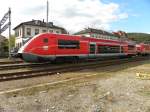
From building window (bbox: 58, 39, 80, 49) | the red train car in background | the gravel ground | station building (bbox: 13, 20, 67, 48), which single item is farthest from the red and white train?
station building (bbox: 13, 20, 67, 48)

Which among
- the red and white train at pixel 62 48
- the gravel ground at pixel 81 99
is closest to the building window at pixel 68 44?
the red and white train at pixel 62 48

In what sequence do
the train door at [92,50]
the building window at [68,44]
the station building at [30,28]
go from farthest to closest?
the station building at [30,28]
the train door at [92,50]
the building window at [68,44]

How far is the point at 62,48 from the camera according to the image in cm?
2120

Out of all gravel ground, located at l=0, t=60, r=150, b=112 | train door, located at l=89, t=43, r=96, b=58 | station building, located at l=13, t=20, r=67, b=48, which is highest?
station building, located at l=13, t=20, r=67, b=48

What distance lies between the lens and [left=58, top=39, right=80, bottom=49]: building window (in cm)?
2105

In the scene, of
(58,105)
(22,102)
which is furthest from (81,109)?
(22,102)

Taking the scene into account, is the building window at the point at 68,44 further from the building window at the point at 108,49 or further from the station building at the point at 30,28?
A: the station building at the point at 30,28

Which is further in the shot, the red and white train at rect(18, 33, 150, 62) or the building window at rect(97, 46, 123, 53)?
the building window at rect(97, 46, 123, 53)

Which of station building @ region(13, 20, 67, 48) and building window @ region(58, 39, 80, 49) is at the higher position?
station building @ region(13, 20, 67, 48)

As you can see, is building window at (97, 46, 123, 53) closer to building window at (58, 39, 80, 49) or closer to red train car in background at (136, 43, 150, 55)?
building window at (58, 39, 80, 49)

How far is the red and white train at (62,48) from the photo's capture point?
749 inches

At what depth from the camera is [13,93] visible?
9.27 meters

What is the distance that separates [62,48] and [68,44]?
96cm

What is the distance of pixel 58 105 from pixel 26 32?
60878mm
